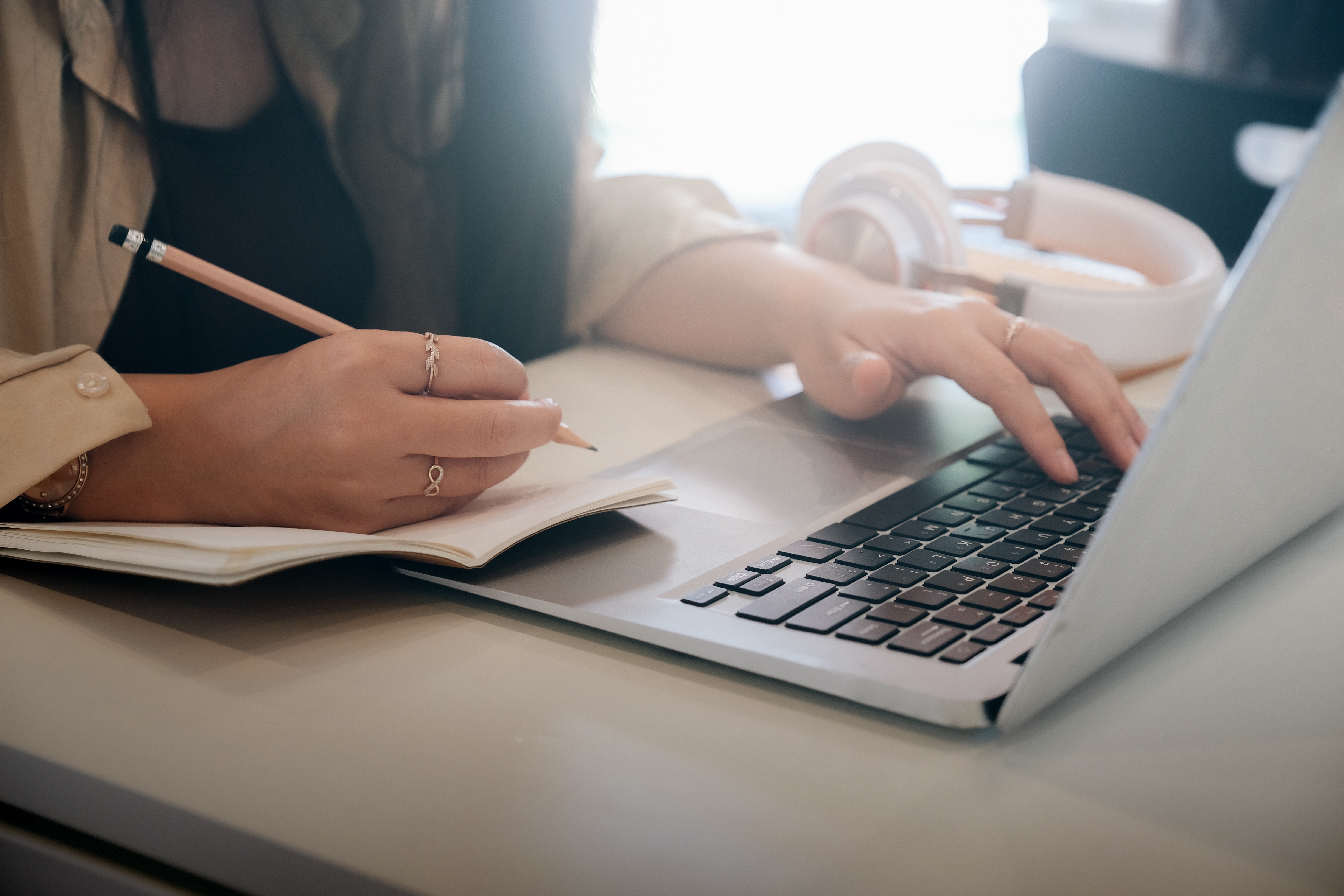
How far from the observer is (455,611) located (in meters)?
0.39

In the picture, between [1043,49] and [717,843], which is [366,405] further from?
[1043,49]

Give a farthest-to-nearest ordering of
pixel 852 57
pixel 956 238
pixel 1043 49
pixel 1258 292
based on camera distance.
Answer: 1. pixel 852 57
2. pixel 1043 49
3. pixel 956 238
4. pixel 1258 292

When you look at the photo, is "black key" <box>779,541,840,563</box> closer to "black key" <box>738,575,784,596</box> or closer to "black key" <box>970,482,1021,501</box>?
"black key" <box>738,575,784,596</box>

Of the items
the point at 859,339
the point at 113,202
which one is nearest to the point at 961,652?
the point at 859,339

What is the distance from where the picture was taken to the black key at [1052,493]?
50 centimetres

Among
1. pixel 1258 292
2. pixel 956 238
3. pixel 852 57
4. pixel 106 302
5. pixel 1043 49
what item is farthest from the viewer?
pixel 852 57

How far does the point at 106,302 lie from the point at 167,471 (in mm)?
230

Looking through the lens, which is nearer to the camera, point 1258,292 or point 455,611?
point 1258,292

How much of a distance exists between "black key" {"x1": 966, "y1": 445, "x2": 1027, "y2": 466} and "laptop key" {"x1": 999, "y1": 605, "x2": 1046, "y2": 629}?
0.20 meters

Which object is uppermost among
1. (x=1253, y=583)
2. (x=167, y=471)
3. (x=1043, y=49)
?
(x=1043, y=49)

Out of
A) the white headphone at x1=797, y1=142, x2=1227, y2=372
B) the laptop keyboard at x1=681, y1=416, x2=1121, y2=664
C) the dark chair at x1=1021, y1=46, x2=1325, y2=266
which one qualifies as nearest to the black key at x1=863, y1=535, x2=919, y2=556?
the laptop keyboard at x1=681, y1=416, x2=1121, y2=664

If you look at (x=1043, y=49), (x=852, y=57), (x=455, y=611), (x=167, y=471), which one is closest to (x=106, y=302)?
(x=167, y=471)

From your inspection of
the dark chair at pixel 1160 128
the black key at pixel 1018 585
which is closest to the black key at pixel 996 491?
the black key at pixel 1018 585

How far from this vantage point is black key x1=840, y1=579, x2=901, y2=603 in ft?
1.22
